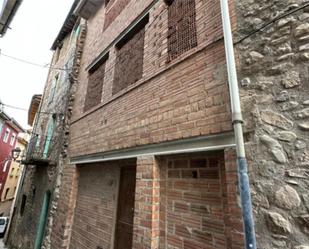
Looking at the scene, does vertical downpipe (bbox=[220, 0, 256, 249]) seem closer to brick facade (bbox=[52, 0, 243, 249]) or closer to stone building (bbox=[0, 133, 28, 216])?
brick facade (bbox=[52, 0, 243, 249])

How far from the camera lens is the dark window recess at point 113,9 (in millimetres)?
5337

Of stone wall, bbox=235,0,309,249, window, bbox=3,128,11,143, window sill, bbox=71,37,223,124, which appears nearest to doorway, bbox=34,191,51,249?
window sill, bbox=71,37,223,124

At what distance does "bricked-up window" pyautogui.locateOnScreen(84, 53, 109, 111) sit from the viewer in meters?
5.52

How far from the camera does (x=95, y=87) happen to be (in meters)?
5.82

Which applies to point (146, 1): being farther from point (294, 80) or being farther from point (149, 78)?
point (294, 80)

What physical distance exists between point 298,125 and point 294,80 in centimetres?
40

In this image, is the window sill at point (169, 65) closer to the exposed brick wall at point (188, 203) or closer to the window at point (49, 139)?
the exposed brick wall at point (188, 203)

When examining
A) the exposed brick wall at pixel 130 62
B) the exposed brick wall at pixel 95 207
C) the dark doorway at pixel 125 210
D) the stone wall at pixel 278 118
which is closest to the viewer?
the stone wall at pixel 278 118

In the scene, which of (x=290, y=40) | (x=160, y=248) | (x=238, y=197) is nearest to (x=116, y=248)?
(x=160, y=248)

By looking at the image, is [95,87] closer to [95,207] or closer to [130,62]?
[130,62]

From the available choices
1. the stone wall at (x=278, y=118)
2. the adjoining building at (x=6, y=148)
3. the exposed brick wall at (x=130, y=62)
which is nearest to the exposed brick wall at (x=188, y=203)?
the stone wall at (x=278, y=118)

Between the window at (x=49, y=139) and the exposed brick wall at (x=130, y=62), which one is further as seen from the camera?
the window at (x=49, y=139)

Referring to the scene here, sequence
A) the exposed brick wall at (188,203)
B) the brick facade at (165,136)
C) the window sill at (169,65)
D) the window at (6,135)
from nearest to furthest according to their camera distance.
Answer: the exposed brick wall at (188,203) → the brick facade at (165,136) → the window sill at (169,65) → the window at (6,135)

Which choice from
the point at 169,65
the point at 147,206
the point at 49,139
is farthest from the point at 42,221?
the point at 169,65
